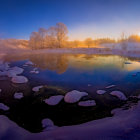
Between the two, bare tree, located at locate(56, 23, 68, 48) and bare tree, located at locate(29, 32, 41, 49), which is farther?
bare tree, located at locate(29, 32, 41, 49)

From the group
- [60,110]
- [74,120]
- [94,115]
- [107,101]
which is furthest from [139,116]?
[60,110]

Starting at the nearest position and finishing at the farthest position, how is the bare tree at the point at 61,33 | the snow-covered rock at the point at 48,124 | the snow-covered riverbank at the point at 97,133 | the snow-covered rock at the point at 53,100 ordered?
the snow-covered riverbank at the point at 97,133 < the snow-covered rock at the point at 48,124 < the snow-covered rock at the point at 53,100 < the bare tree at the point at 61,33

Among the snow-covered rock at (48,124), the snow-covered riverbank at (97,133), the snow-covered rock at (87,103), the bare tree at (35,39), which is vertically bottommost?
the snow-covered rock at (48,124)

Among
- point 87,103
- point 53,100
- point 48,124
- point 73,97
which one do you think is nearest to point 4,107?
point 53,100

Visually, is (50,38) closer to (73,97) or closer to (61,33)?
(61,33)

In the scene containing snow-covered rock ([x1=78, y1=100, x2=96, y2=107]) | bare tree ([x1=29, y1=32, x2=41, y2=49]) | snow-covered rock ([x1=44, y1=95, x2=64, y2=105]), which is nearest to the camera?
snow-covered rock ([x1=78, y1=100, x2=96, y2=107])

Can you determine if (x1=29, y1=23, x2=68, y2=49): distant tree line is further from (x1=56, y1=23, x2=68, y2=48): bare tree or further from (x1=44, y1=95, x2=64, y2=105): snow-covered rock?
(x1=44, y1=95, x2=64, y2=105): snow-covered rock

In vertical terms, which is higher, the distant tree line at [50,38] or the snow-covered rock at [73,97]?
the distant tree line at [50,38]

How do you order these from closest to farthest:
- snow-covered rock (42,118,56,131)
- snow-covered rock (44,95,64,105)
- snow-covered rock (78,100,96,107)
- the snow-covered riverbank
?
the snow-covered riverbank < snow-covered rock (42,118,56,131) < snow-covered rock (78,100,96,107) < snow-covered rock (44,95,64,105)

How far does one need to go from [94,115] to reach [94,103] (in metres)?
0.79

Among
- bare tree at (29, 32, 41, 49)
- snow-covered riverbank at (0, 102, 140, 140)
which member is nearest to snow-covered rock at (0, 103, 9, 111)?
snow-covered riverbank at (0, 102, 140, 140)

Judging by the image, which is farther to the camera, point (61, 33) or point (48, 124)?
point (61, 33)

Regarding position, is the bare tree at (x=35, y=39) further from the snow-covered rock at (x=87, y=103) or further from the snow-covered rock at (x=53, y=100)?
the snow-covered rock at (x=87, y=103)

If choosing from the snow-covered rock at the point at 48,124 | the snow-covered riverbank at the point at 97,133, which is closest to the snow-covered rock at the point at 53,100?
the snow-covered rock at the point at 48,124
